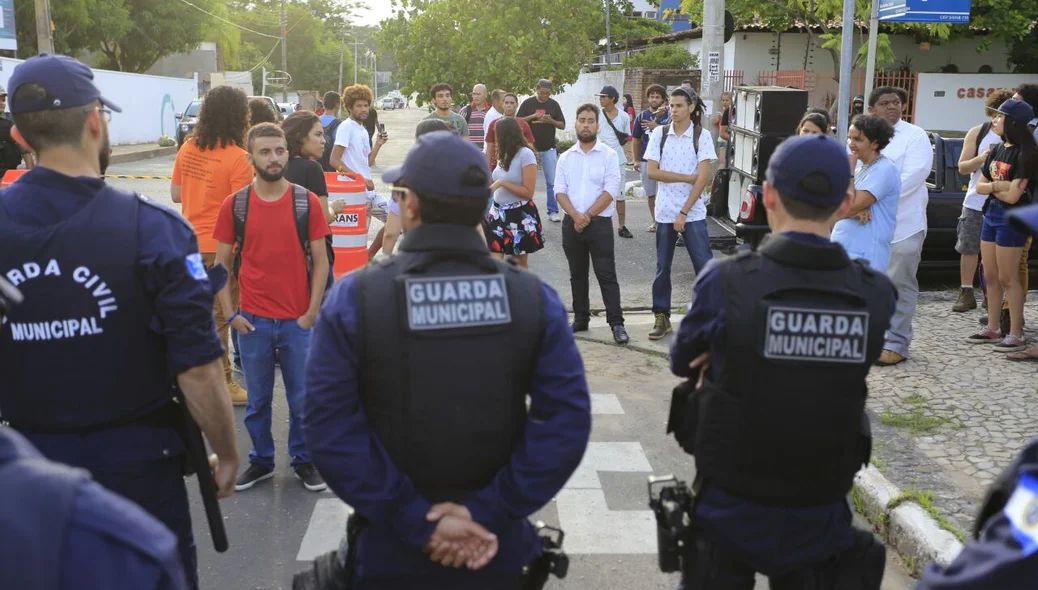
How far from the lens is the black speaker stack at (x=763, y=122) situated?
964 cm

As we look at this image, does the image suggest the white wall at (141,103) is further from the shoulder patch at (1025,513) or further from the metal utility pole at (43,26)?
the shoulder patch at (1025,513)

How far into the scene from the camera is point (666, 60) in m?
27.9

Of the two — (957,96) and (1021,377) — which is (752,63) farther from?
(1021,377)

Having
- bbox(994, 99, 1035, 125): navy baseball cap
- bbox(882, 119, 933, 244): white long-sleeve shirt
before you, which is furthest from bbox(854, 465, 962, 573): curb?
bbox(994, 99, 1035, 125): navy baseball cap

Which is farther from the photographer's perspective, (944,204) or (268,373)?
(944,204)

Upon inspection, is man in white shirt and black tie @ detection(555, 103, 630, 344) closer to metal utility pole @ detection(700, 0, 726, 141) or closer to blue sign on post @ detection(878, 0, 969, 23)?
blue sign on post @ detection(878, 0, 969, 23)

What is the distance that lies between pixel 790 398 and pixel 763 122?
7.38 meters

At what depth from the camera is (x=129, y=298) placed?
272 cm

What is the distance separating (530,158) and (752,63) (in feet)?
67.9

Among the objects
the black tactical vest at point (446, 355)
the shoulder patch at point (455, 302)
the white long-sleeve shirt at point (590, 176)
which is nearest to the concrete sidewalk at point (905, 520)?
the black tactical vest at point (446, 355)

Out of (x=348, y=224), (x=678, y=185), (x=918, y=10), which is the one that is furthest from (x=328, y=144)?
(x=918, y=10)

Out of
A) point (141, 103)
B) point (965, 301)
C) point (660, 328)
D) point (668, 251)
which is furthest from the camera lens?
point (141, 103)

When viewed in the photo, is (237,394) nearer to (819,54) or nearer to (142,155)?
(819,54)

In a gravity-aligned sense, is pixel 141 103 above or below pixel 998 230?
above
